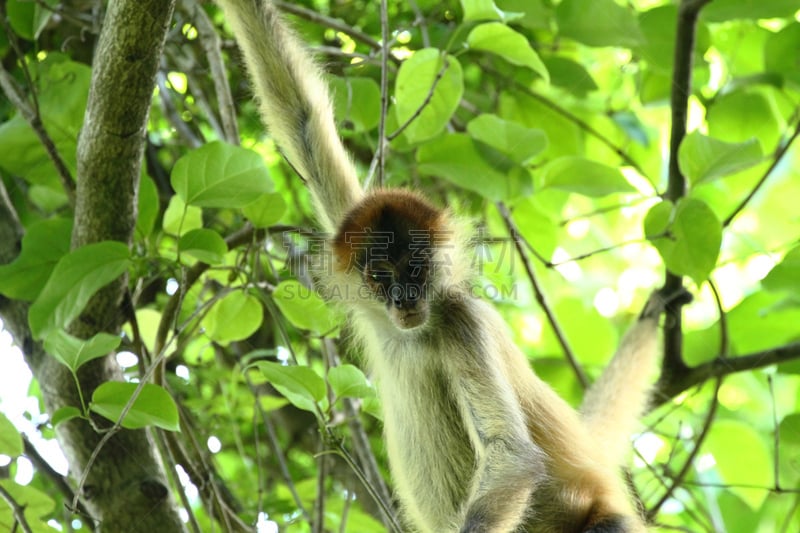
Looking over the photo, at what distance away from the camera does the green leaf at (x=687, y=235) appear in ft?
12.3

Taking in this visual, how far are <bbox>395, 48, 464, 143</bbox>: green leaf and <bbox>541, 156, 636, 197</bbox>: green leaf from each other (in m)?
0.61

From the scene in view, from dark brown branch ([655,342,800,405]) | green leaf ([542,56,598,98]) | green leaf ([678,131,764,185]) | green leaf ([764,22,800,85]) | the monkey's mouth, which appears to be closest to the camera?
green leaf ([678,131,764,185])

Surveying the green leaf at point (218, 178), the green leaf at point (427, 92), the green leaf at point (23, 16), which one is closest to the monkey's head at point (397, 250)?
the green leaf at point (427, 92)

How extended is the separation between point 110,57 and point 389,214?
4.47 ft

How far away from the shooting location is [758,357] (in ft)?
13.9

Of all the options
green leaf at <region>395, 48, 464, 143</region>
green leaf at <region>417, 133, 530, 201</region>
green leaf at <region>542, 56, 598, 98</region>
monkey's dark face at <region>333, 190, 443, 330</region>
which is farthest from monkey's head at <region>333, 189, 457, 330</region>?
green leaf at <region>542, 56, 598, 98</region>

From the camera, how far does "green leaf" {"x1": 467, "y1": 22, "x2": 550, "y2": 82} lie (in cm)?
385

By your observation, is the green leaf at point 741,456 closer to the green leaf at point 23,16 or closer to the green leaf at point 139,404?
the green leaf at point 139,404

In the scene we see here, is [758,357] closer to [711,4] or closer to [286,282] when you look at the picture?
[711,4]

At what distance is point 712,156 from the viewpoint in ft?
12.6

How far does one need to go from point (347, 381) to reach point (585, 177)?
5.39 ft

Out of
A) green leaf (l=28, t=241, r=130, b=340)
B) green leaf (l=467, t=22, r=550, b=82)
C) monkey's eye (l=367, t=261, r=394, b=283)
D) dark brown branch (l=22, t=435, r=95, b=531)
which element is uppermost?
green leaf (l=467, t=22, r=550, b=82)

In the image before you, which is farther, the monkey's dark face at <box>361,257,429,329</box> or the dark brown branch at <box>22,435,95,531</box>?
the monkey's dark face at <box>361,257,429,329</box>

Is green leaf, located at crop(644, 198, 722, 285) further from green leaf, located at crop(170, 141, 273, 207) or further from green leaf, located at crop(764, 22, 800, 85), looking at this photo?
green leaf, located at crop(170, 141, 273, 207)
